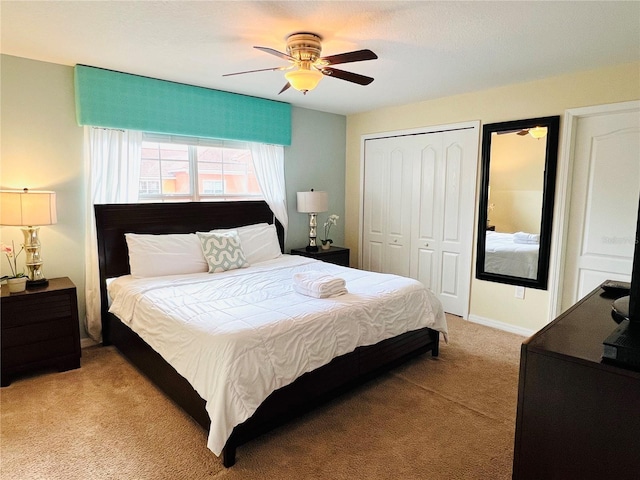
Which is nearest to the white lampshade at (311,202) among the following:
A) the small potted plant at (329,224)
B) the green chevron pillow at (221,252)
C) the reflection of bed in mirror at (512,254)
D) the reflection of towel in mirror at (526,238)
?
the small potted plant at (329,224)

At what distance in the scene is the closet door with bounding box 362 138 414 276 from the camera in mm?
4750

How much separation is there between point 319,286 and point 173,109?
89.8 inches

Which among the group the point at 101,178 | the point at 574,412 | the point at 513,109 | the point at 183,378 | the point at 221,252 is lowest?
the point at 183,378

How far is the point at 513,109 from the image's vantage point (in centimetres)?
375

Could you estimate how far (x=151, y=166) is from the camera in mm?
3771

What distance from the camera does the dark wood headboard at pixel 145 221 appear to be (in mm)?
3426

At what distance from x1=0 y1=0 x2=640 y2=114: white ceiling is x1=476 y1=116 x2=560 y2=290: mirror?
21.3 inches

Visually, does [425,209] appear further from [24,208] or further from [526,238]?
[24,208]

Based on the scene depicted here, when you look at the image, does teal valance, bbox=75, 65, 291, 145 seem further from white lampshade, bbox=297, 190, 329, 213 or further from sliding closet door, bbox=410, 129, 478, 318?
sliding closet door, bbox=410, 129, 478, 318

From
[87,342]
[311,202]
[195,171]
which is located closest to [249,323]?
[87,342]

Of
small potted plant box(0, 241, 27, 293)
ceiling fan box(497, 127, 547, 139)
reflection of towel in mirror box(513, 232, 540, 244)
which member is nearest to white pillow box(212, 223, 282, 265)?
small potted plant box(0, 241, 27, 293)

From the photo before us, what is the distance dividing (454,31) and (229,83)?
2.12m

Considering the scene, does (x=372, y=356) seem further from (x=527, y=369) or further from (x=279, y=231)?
(x=279, y=231)

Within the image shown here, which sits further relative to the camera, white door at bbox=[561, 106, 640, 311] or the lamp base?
white door at bbox=[561, 106, 640, 311]
